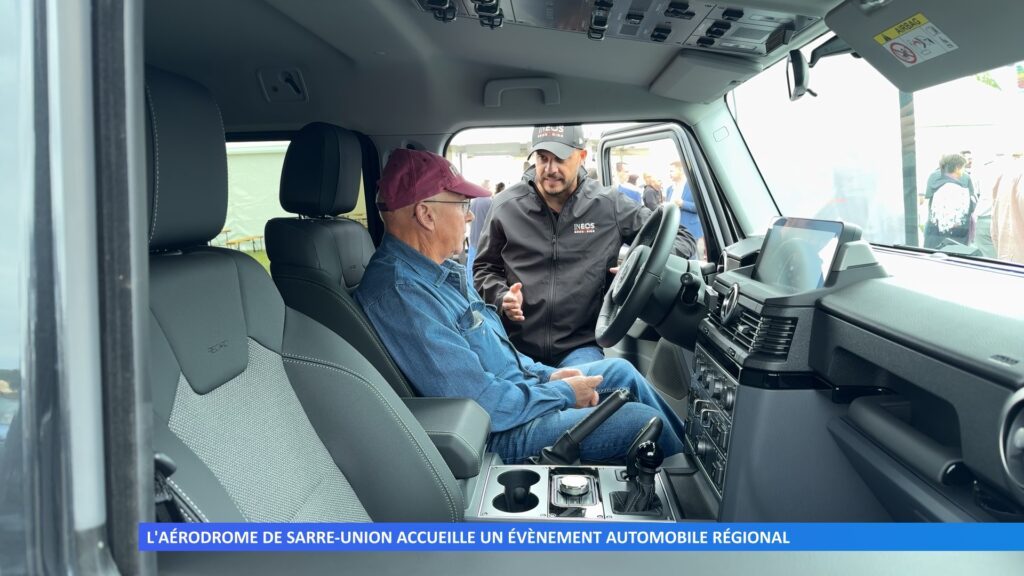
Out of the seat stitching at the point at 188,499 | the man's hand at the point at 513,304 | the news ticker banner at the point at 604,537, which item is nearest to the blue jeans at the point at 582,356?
the man's hand at the point at 513,304

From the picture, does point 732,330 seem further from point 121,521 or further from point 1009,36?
point 121,521

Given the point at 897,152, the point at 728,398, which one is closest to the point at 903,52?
the point at 897,152

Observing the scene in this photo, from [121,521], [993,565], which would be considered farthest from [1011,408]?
[121,521]

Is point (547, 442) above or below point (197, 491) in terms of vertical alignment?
below

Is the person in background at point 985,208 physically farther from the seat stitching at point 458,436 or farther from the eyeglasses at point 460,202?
the eyeglasses at point 460,202

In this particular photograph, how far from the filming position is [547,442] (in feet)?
6.84

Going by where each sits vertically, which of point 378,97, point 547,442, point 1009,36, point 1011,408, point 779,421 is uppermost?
point 378,97

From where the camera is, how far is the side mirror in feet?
7.04

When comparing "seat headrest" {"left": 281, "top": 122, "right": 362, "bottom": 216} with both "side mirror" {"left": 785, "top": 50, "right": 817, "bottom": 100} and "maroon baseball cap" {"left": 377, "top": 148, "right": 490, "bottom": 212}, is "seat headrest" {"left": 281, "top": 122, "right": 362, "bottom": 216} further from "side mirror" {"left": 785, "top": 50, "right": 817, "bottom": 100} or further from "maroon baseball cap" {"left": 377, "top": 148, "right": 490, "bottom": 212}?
"side mirror" {"left": 785, "top": 50, "right": 817, "bottom": 100}

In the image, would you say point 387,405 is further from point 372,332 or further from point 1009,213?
point 1009,213

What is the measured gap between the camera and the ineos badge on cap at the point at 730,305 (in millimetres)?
1780

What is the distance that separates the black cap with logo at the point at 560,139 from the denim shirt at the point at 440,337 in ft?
3.49

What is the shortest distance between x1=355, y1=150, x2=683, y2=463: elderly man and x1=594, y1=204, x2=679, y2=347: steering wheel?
0.19 metres

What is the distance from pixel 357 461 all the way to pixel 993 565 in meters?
1.11
